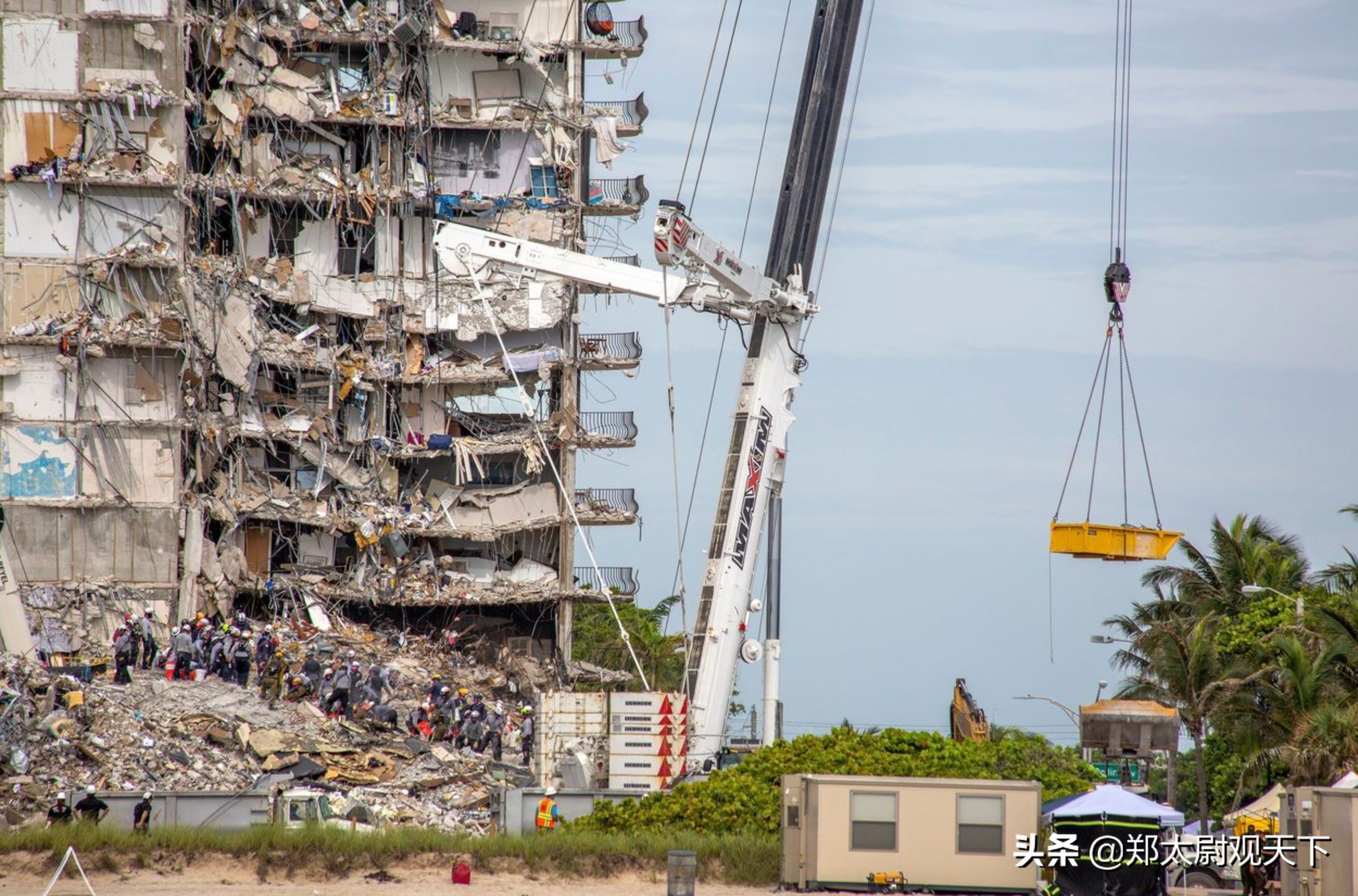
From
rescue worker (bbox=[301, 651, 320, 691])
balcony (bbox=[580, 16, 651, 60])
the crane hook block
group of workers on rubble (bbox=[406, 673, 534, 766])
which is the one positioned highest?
balcony (bbox=[580, 16, 651, 60])

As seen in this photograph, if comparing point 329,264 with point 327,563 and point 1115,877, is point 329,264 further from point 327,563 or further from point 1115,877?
point 1115,877

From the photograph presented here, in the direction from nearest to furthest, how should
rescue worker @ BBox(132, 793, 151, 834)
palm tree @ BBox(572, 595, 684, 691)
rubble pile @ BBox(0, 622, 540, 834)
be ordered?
rescue worker @ BBox(132, 793, 151, 834), rubble pile @ BBox(0, 622, 540, 834), palm tree @ BBox(572, 595, 684, 691)

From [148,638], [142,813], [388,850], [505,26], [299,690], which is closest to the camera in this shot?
[388,850]

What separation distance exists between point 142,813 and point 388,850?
18.2 feet

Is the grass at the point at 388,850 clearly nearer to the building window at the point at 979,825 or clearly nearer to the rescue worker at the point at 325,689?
the building window at the point at 979,825

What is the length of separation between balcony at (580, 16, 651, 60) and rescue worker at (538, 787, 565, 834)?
32741 millimetres

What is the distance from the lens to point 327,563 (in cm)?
6412

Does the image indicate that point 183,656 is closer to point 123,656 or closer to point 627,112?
point 123,656

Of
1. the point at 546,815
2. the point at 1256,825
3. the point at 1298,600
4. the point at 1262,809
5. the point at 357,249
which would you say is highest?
the point at 357,249

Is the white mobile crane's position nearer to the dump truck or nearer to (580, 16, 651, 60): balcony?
the dump truck

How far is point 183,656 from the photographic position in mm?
49812

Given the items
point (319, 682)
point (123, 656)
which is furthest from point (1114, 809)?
point (319, 682)

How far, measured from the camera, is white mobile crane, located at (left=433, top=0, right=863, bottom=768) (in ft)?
141

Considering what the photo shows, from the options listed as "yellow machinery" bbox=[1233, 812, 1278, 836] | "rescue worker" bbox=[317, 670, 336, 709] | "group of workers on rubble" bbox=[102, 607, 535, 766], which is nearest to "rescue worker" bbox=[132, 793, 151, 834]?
"group of workers on rubble" bbox=[102, 607, 535, 766]
